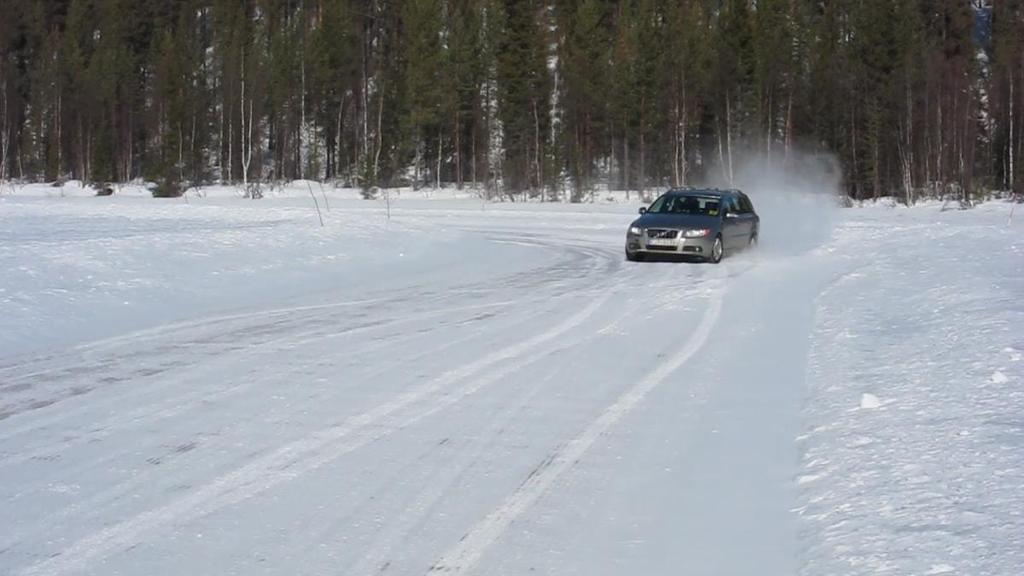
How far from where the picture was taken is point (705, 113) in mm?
70625

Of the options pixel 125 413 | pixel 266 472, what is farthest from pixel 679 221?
pixel 266 472

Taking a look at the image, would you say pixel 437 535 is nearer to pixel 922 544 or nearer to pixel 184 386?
pixel 922 544

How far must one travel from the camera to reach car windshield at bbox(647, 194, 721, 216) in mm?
22688

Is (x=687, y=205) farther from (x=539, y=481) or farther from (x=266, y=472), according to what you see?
(x=266, y=472)

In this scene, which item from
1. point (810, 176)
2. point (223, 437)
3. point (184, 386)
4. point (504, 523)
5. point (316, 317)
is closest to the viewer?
point (504, 523)

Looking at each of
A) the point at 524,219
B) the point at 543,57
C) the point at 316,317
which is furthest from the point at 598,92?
the point at 316,317

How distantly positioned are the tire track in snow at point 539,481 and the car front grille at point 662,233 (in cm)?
1116

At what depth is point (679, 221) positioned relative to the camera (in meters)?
21.8

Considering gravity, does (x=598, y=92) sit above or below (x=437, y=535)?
above

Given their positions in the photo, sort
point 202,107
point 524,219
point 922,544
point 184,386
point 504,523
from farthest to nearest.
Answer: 1. point 202,107
2. point 524,219
3. point 184,386
4. point 504,523
5. point 922,544

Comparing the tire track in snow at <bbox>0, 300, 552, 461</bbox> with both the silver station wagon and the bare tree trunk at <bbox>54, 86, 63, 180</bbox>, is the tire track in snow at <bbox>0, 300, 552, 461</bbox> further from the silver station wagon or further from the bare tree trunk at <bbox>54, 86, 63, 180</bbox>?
the bare tree trunk at <bbox>54, 86, 63, 180</bbox>

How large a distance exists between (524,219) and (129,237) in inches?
855

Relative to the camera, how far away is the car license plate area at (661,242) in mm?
21270

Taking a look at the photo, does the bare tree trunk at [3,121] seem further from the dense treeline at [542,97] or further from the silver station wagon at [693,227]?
the silver station wagon at [693,227]
